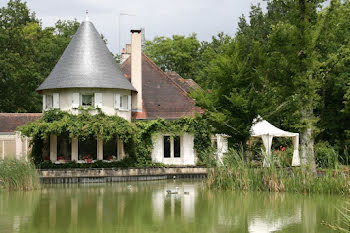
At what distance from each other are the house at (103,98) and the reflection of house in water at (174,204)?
6929 millimetres

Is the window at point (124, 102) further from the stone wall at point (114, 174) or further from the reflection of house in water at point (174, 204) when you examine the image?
the reflection of house in water at point (174, 204)

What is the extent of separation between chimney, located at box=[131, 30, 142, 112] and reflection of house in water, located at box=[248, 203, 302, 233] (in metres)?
16.8

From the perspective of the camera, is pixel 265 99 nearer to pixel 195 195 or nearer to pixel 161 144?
pixel 195 195

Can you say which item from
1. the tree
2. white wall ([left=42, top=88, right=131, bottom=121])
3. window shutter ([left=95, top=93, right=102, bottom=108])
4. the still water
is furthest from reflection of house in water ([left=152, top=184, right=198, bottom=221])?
the tree

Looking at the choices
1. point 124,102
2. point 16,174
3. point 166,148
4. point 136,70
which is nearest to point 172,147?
point 166,148

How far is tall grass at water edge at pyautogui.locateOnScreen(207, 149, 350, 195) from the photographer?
17031mm

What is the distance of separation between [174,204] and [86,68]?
13063mm

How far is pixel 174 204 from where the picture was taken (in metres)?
16.8

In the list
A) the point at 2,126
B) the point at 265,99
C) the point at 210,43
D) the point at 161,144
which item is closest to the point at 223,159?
the point at 265,99

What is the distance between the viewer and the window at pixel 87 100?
28.1 meters

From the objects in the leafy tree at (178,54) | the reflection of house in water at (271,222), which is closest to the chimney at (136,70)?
the reflection of house in water at (271,222)

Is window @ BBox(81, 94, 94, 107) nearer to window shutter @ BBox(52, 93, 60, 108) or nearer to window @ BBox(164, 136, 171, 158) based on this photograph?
window shutter @ BBox(52, 93, 60, 108)

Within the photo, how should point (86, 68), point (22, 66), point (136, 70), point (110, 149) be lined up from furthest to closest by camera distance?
point (22, 66)
point (136, 70)
point (110, 149)
point (86, 68)

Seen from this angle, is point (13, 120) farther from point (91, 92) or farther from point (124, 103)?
point (124, 103)
